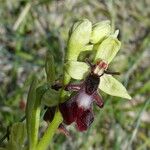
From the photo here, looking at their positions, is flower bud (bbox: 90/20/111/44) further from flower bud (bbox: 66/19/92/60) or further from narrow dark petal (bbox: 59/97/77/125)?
narrow dark petal (bbox: 59/97/77/125)

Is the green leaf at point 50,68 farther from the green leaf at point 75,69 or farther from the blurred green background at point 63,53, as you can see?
the blurred green background at point 63,53

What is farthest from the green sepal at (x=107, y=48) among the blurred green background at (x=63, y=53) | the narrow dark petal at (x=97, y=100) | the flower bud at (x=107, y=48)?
the blurred green background at (x=63, y=53)

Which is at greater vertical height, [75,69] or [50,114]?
[75,69]

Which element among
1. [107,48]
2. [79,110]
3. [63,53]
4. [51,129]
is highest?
[107,48]

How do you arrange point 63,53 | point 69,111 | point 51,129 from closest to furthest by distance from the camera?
point 69,111 < point 51,129 < point 63,53

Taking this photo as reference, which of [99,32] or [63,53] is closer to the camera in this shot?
[99,32]

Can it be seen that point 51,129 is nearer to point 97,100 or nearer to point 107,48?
point 97,100

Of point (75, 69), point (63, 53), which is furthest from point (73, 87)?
point (63, 53)
